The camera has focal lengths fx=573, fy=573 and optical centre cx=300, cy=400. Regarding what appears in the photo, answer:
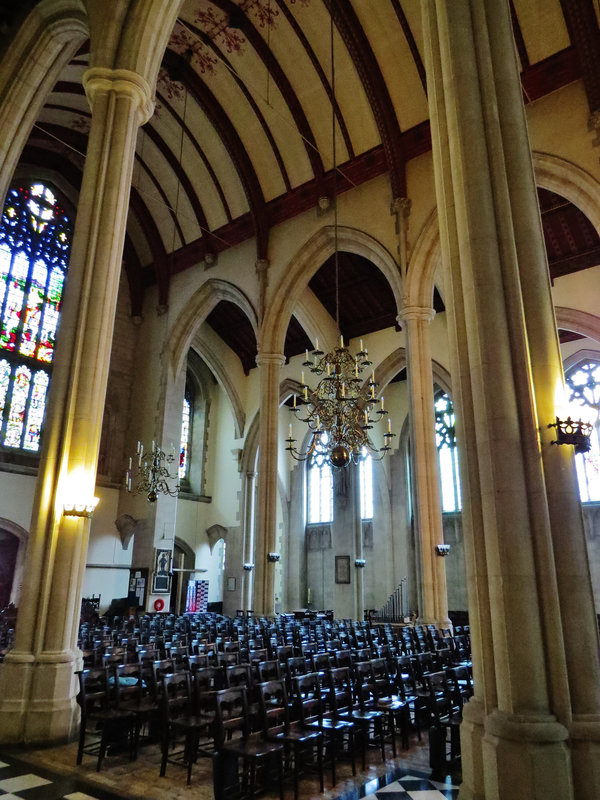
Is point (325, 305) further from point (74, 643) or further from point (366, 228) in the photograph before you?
point (74, 643)

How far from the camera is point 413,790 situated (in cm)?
420

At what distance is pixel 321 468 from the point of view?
24.3m

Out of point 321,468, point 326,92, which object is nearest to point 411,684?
point 326,92

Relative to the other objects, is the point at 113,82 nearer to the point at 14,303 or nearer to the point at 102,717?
the point at 102,717

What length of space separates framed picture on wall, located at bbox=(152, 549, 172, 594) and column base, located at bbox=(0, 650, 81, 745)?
437 inches

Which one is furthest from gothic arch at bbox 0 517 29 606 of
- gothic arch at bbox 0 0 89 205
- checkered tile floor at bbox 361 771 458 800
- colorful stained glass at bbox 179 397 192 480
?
checkered tile floor at bbox 361 771 458 800

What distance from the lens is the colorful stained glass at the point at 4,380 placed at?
1619 cm

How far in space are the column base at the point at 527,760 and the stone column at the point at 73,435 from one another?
4427mm

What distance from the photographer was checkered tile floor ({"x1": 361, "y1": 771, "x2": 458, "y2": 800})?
4062mm

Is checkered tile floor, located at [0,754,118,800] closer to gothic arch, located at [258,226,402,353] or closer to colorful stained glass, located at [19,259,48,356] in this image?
gothic arch, located at [258,226,402,353]

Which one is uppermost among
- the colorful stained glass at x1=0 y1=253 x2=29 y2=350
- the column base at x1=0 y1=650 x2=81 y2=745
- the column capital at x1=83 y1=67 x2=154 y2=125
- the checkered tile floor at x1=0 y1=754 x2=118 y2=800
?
the colorful stained glass at x1=0 y1=253 x2=29 y2=350

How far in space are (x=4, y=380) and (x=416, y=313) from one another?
38.2 feet

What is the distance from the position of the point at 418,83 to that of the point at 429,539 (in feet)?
32.6

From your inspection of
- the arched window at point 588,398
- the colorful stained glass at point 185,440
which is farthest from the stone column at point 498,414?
the colorful stained glass at point 185,440
